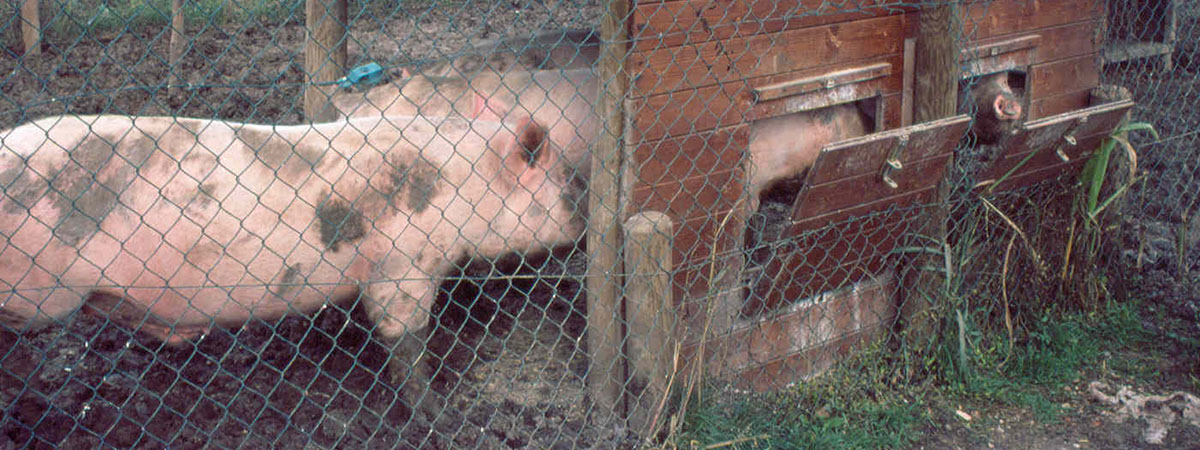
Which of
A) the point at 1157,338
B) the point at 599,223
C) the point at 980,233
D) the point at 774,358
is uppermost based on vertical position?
the point at 599,223

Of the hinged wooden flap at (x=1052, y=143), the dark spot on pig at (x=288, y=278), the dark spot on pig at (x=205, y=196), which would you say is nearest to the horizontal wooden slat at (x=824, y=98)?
the hinged wooden flap at (x=1052, y=143)

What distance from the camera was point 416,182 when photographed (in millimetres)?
3377

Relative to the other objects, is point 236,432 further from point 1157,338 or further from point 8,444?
point 1157,338

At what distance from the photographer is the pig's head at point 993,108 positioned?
366 cm

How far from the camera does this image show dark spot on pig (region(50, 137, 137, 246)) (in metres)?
3.10

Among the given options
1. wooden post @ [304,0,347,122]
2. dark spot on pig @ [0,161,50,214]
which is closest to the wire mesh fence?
dark spot on pig @ [0,161,50,214]

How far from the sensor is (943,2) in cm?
342

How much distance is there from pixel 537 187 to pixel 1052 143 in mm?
1914

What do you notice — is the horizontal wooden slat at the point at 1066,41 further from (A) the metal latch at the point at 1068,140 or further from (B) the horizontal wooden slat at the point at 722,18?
(B) the horizontal wooden slat at the point at 722,18

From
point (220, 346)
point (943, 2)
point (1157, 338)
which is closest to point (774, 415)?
point (943, 2)

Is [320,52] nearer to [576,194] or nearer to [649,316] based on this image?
[576,194]

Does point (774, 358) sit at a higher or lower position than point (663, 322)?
lower

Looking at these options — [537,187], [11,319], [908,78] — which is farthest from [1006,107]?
[11,319]

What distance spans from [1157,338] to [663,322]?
7.58ft
